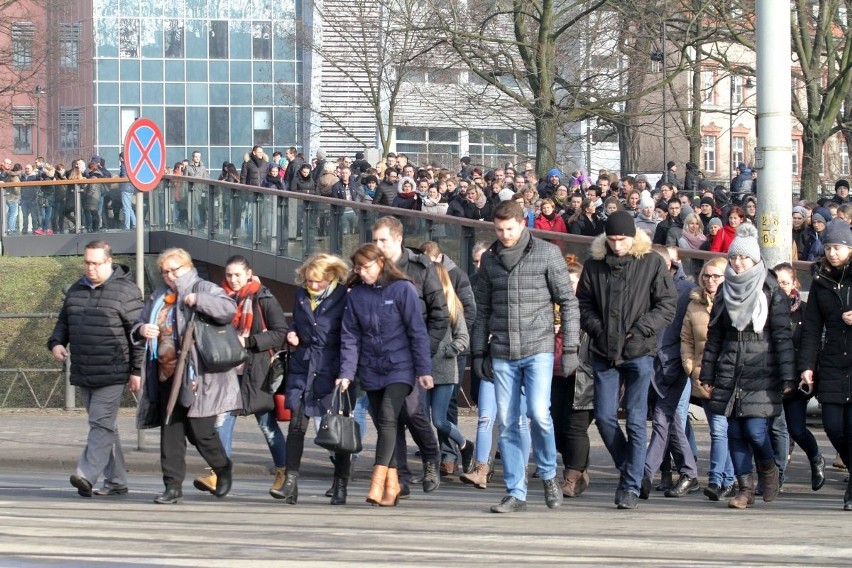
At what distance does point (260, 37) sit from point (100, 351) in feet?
194

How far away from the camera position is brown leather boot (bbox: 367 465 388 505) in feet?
32.2

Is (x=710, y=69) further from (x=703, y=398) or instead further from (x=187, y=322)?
(x=187, y=322)

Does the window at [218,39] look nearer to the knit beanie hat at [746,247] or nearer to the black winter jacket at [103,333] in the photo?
the black winter jacket at [103,333]

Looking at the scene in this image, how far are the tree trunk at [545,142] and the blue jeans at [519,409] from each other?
2045 cm

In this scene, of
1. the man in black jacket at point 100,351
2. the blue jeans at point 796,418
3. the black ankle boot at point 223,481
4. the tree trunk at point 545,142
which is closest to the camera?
the black ankle boot at point 223,481

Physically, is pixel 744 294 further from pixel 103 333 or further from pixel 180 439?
pixel 103 333

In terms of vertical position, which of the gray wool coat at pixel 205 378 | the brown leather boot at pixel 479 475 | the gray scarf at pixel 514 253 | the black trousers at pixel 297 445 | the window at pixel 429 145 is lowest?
the brown leather boot at pixel 479 475

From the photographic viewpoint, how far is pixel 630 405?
9.80 metres

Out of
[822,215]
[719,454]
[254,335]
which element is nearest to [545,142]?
[822,215]

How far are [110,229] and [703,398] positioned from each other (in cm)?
2170

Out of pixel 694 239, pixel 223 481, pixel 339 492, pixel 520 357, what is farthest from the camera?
pixel 694 239

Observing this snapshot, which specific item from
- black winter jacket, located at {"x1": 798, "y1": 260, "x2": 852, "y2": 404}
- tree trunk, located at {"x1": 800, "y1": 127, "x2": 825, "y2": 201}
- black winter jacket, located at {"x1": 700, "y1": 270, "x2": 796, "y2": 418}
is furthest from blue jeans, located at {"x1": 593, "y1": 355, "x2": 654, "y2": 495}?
tree trunk, located at {"x1": 800, "y1": 127, "x2": 825, "y2": 201}

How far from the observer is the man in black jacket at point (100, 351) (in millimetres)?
10469

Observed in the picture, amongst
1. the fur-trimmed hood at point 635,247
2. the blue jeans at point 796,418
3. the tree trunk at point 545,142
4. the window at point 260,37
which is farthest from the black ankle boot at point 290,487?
the window at point 260,37
